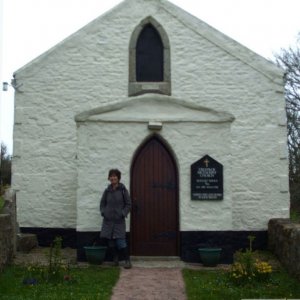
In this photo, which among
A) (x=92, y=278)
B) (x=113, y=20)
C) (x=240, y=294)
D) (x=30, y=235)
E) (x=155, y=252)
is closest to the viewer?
(x=240, y=294)

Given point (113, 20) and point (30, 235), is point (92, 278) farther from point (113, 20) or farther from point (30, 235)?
point (113, 20)

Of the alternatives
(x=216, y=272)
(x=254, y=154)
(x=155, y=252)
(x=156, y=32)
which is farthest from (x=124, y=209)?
(x=156, y=32)

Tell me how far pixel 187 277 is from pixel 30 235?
4594mm

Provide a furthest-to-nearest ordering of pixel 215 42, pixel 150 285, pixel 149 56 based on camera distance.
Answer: pixel 149 56 → pixel 215 42 → pixel 150 285

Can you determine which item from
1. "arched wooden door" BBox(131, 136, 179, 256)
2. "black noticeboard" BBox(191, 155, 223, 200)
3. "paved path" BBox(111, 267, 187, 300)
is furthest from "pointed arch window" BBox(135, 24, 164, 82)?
"paved path" BBox(111, 267, 187, 300)

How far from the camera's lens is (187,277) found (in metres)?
8.77

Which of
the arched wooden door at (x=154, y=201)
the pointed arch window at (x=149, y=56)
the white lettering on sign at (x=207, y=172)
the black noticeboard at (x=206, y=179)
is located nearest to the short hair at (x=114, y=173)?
the arched wooden door at (x=154, y=201)

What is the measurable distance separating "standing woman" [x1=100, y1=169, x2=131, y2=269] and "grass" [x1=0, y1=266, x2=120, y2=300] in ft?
2.39

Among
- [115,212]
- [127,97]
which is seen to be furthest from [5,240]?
[127,97]

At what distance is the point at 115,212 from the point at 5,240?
2.06 m

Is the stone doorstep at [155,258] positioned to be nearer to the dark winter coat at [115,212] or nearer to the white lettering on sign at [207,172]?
the dark winter coat at [115,212]

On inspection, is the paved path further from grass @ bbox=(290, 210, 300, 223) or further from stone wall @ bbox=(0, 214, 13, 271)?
grass @ bbox=(290, 210, 300, 223)

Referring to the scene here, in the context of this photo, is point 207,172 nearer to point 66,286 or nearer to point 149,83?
point 149,83

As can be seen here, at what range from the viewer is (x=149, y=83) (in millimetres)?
12453
